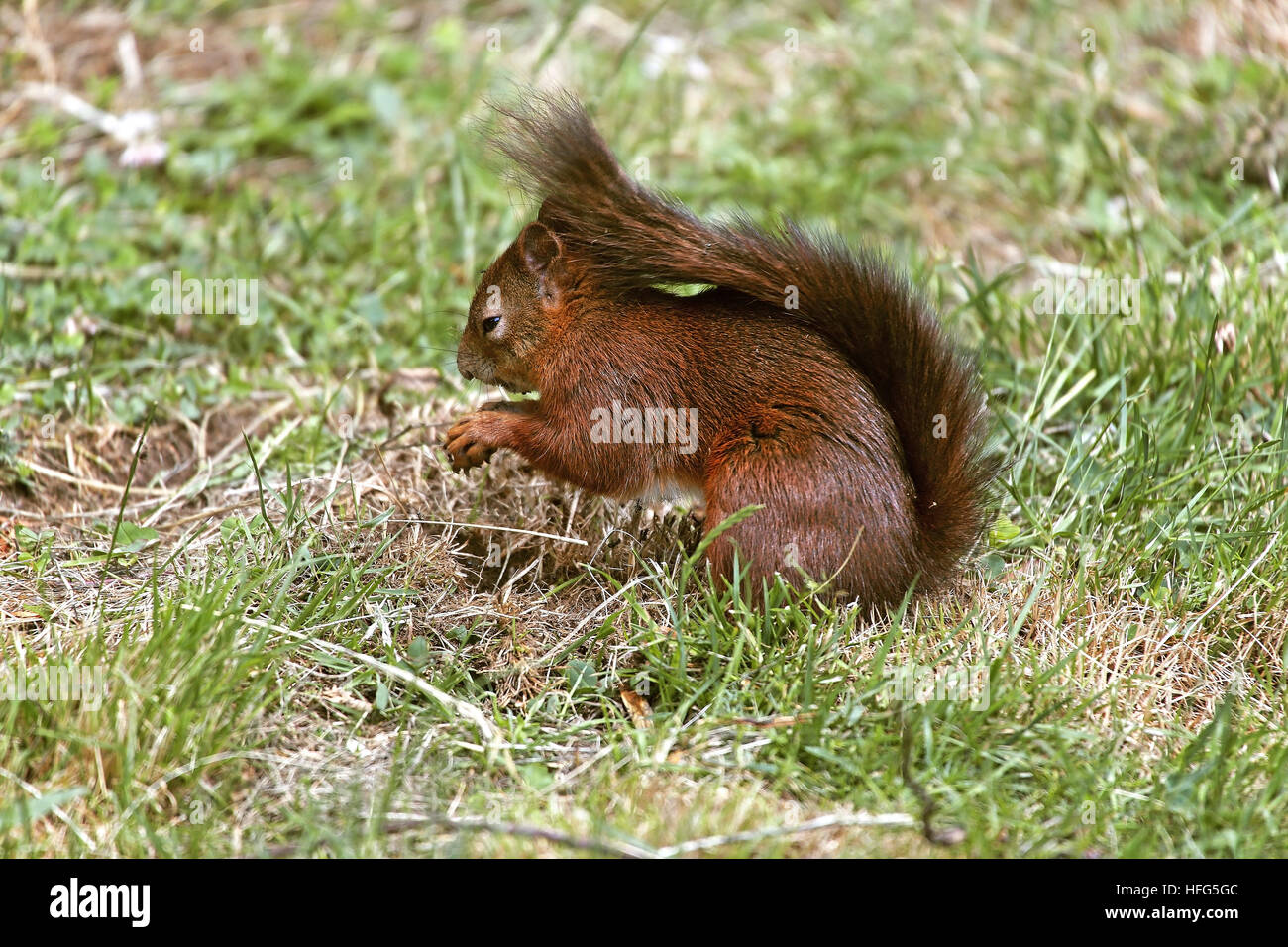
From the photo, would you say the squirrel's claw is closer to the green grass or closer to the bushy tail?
the green grass

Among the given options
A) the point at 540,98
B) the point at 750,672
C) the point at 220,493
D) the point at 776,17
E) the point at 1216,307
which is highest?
the point at 776,17

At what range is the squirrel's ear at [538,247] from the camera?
2.90 meters

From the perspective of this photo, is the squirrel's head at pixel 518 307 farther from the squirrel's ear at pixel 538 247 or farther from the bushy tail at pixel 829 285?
the bushy tail at pixel 829 285

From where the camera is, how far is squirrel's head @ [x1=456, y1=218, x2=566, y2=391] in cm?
293

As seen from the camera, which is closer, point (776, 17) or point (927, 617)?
point (927, 617)

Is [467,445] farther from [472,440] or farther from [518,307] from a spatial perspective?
[518,307]

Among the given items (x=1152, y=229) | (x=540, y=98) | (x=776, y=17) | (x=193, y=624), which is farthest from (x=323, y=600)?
Result: (x=776, y=17)

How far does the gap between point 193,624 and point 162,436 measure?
130 cm

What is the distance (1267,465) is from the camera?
10.2 feet

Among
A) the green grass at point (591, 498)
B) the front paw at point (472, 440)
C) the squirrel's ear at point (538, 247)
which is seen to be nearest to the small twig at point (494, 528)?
the green grass at point (591, 498)

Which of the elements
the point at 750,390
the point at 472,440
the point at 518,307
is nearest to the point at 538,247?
the point at 518,307

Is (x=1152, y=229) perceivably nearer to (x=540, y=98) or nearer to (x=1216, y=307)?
(x=1216, y=307)

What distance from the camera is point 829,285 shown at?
272cm
